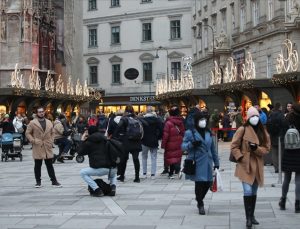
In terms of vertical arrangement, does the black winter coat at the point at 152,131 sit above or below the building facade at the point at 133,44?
below

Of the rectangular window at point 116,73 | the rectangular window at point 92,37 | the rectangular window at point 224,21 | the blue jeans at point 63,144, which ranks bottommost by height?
the blue jeans at point 63,144

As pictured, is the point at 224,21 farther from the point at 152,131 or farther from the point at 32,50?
the point at 152,131

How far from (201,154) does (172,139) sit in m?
5.61

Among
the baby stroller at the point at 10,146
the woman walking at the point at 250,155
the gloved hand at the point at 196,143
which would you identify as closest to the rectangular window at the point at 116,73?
the baby stroller at the point at 10,146

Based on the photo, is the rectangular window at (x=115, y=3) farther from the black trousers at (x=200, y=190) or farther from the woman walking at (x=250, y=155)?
the woman walking at (x=250, y=155)

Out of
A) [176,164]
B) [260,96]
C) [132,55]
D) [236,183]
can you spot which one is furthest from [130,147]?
[132,55]

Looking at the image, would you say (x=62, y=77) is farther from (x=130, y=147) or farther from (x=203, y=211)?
(x=203, y=211)

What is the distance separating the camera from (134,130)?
16375 millimetres

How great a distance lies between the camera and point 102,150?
13.2 meters

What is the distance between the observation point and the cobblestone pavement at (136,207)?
1010 centimetres

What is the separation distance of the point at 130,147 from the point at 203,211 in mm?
5757

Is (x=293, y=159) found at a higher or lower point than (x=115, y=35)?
lower

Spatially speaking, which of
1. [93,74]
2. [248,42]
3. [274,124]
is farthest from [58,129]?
[93,74]

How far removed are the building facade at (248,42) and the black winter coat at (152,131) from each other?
40.0ft
